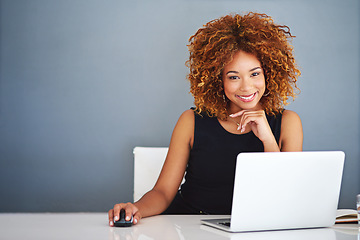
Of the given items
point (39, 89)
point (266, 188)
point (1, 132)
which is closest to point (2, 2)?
point (39, 89)

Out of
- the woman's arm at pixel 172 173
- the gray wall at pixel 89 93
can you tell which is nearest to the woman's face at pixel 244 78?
the woman's arm at pixel 172 173

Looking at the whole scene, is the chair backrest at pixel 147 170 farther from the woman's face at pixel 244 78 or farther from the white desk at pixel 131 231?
the white desk at pixel 131 231

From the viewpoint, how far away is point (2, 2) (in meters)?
2.84

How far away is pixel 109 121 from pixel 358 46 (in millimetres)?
1900

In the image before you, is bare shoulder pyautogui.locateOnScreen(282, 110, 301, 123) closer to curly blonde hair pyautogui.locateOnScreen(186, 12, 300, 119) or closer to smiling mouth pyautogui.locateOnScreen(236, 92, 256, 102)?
curly blonde hair pyautogui.locateOnScreen(186, 12, 300, 119)

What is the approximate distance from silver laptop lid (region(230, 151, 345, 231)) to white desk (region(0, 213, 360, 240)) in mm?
36

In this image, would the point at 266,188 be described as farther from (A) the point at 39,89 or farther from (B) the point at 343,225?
(A) the point at 39,89

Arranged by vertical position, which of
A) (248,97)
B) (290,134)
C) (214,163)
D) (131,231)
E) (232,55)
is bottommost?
(131,231)

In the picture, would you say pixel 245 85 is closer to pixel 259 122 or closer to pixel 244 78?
pixel 244 78

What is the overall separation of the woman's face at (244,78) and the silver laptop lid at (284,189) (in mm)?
670

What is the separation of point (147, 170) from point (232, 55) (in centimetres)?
85

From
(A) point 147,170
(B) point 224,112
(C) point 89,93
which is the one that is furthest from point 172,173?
(C) point 89,93

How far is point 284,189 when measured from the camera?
3.72ft

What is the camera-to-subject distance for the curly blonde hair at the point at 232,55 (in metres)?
1.79
